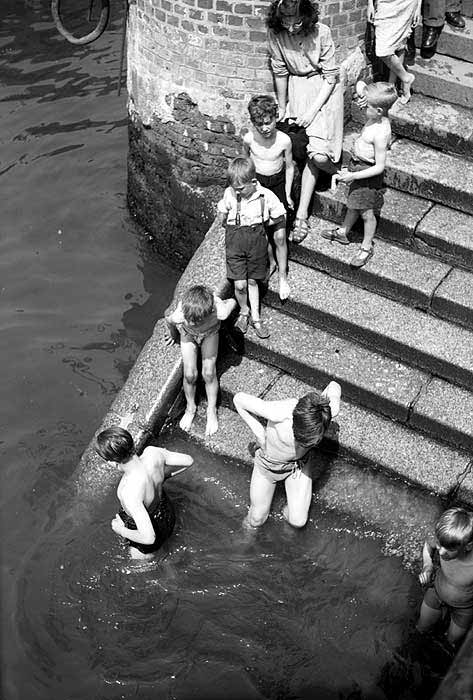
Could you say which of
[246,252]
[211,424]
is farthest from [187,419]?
[246,252]

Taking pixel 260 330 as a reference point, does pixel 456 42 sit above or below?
above

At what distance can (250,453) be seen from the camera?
6996 mm

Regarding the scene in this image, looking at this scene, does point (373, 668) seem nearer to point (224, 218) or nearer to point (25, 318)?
point (224, 218)

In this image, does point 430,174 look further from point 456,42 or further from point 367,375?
point 367,375

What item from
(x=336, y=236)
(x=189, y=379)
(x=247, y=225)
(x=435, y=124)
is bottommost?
(x=189, y=379)

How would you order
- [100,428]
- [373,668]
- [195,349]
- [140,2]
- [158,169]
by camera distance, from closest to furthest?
[373,668]
[195,349]
[100,428]
[140,2]
[158,169]

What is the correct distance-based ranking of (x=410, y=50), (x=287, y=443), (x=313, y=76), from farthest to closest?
(x=410, y=50) → (x=313, y=76) → (x=287, y=443)

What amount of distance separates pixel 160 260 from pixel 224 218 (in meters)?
2.69

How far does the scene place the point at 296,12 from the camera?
6.87 metres

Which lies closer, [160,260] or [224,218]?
[224,218]

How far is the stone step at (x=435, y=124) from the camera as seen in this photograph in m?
7.73

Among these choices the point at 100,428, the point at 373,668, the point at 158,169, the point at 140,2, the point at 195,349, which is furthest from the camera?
the point at 158,169

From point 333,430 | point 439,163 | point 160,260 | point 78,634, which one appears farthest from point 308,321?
point 78,634

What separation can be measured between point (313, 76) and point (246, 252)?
5.50 feet
